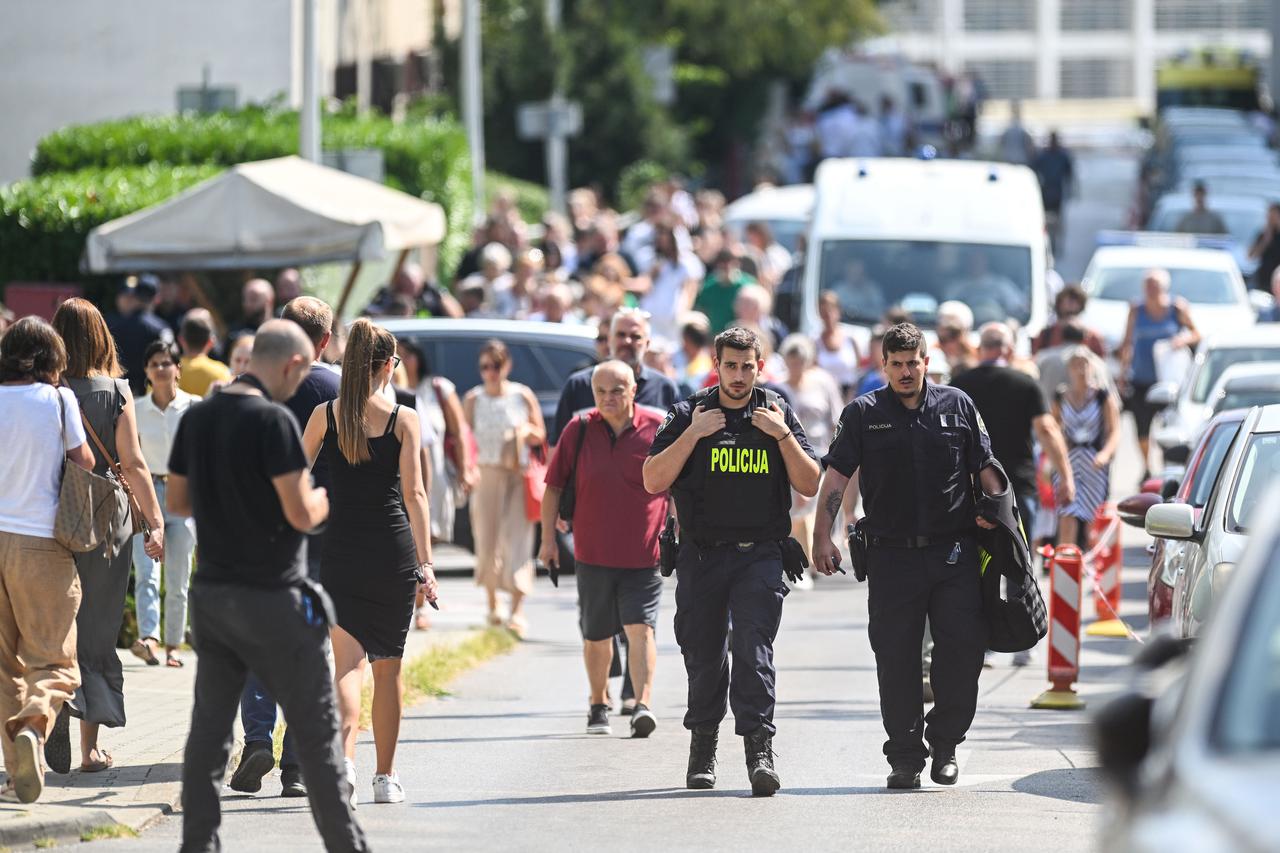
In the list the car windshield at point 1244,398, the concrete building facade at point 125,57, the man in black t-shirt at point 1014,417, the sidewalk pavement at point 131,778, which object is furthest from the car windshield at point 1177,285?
the sidewalk pavement at point 131,778

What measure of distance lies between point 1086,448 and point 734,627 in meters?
6.52

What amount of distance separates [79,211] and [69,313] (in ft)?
37.9

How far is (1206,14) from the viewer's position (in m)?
109

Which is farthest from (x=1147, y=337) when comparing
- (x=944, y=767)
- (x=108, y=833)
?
(x=108, y=833)

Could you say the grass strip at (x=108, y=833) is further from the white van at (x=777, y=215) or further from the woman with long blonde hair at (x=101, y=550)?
the white van at (x=777, y=215)

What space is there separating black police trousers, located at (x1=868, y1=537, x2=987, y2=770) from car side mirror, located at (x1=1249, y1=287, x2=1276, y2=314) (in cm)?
1453

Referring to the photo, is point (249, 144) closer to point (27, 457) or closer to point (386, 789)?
point (27, 457)

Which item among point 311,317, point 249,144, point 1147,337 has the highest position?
point 249,144

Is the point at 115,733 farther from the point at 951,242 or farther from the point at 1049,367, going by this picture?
the point at 951,242

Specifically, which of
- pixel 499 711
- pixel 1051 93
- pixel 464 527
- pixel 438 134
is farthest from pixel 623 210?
pixel 1051 93

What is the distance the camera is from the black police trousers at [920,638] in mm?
9742

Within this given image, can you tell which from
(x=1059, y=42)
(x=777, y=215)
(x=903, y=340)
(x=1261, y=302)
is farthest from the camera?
(x=1059, y=42)

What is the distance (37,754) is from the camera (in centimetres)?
884

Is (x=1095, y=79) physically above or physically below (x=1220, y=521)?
above
